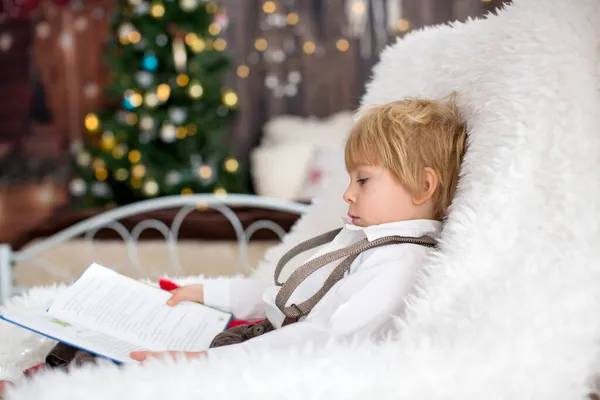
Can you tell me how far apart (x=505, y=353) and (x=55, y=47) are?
3760 mm

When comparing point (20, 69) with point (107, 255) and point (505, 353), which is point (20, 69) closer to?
point (107, 255)

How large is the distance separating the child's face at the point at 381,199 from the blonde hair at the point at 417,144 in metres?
0.01

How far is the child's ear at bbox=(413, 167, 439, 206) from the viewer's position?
38.3 inches

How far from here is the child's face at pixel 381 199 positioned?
989 millimetres

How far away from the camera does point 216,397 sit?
2.26ft

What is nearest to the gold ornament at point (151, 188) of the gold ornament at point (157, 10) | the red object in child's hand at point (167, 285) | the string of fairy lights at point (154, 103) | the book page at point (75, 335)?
the string of fairy lights at point (154, 103)

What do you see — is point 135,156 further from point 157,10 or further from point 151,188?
point 157,10

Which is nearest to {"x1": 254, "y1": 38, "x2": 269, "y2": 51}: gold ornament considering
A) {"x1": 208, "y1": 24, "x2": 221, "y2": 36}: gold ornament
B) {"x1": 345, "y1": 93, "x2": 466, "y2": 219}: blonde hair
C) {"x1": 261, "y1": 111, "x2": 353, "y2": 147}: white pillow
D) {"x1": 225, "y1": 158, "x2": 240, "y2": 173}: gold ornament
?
{"x1": 261, "y1": 111, "x2": 353, "y2": 147}: white pillow

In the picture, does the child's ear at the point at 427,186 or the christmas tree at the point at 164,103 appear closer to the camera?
the child's ear at the point at 427,186

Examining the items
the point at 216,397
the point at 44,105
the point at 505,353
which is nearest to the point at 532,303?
the point at 505,353

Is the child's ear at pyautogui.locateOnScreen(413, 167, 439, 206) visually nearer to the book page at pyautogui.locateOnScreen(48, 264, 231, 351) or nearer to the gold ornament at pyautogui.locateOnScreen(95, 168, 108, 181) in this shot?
the book page at pyautogui.locateOnScreen(48, 264, 231, 351)

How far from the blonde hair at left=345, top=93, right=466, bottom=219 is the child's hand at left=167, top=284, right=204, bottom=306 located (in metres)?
0.42

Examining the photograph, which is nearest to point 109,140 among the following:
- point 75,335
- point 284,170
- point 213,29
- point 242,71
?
point 213,29

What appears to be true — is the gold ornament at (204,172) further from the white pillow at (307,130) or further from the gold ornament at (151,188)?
the white pillow at (307,130)
